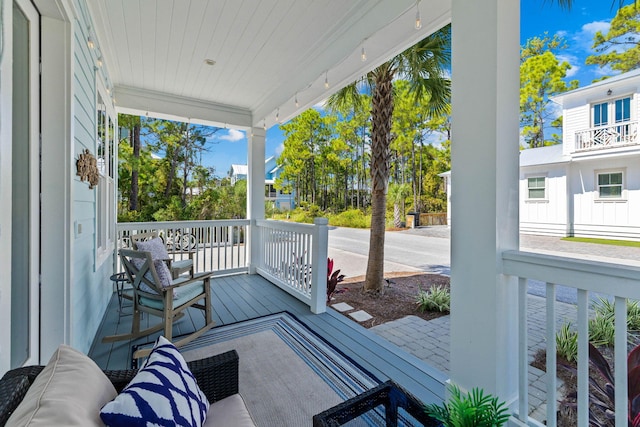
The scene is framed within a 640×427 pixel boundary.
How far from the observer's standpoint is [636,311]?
268cm

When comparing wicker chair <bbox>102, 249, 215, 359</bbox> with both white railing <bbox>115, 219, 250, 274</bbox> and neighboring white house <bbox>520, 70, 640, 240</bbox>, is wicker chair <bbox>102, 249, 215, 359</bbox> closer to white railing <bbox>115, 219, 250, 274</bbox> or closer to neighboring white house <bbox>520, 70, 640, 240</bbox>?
white railing <bbox>115, 219, 250, 274</bbox>

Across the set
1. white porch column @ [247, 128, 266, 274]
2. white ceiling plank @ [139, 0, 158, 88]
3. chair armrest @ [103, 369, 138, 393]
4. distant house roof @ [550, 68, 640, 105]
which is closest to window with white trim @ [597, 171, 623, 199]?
distant house roof @ [550, 68, 640, 105]

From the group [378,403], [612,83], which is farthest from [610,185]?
[378,403]

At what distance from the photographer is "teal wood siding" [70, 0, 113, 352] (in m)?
2.04

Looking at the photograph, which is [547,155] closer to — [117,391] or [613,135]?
[613,135]

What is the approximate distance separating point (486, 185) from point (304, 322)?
7.60 ft

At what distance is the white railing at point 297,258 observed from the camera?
11.1 feet

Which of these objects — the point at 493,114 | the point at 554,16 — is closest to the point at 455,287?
the point at 493,114

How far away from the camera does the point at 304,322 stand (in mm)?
3125

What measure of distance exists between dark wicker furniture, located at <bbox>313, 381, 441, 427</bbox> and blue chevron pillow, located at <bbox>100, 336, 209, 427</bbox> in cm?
41

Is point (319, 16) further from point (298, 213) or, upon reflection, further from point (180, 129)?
point (298, 213)

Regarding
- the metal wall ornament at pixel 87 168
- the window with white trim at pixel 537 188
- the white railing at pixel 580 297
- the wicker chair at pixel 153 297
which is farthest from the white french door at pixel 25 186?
the window with white trim at pixel 537 188

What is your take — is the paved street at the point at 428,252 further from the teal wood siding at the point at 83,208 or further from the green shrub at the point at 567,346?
the teal wood siding at the point at 83,208

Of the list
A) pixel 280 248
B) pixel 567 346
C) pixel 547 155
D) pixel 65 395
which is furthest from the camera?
pixel 547 155
